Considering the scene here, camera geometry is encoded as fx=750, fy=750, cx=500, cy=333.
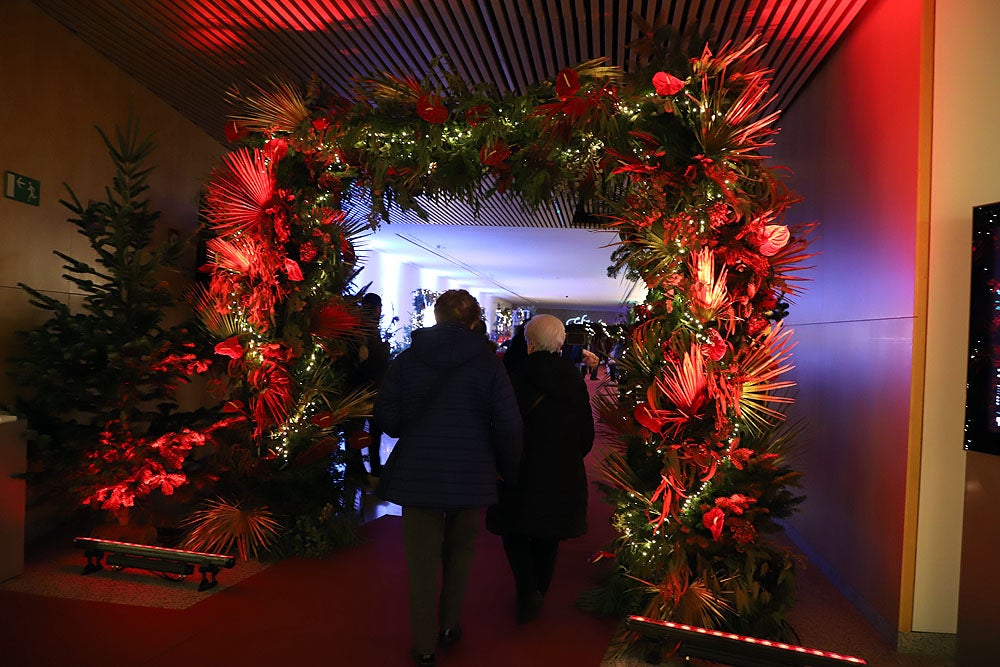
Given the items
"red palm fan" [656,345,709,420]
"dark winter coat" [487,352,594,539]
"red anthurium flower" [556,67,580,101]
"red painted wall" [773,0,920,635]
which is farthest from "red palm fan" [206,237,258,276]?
"red painted wall" [773,0,920,635]

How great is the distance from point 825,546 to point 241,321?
4.01 meters

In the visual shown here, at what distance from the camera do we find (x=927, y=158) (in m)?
3.53

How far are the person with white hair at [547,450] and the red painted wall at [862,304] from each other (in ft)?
5.07

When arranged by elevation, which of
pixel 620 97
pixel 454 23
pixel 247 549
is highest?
pixel 454 23

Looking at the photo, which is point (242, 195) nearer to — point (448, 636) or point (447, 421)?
point (447, 421)

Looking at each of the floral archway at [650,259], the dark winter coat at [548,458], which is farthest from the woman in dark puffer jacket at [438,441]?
the floral archway at [650,259]

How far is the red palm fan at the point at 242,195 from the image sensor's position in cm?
460

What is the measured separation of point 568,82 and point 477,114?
61 cm

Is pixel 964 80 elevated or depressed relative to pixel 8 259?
elevated

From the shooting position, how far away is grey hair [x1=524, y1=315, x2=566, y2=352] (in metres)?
3.83

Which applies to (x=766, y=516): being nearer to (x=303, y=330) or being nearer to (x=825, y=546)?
(x=825, y=546)

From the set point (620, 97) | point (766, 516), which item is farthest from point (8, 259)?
point (766, 516)

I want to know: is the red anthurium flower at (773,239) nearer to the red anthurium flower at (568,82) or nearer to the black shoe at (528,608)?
the red anthurium flower at (568,82)

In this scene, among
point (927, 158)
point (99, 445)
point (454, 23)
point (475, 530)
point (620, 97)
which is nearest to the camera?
point (475, 530)
